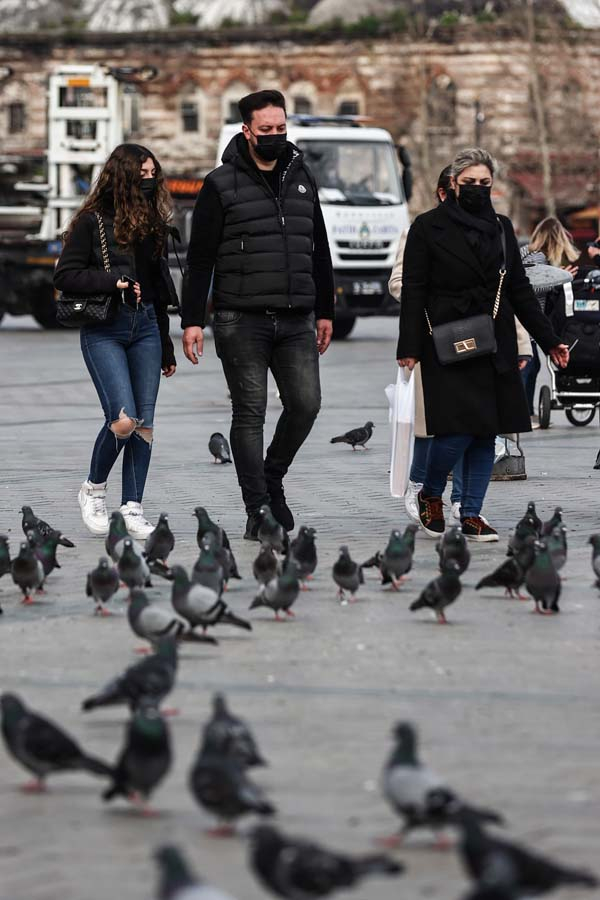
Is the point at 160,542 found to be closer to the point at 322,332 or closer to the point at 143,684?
the point at 322,332

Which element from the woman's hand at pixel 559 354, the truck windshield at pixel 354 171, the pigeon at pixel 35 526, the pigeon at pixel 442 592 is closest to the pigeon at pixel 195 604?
the pigeon at pixel 442 592

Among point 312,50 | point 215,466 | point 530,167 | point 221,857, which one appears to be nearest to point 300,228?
point 215,466

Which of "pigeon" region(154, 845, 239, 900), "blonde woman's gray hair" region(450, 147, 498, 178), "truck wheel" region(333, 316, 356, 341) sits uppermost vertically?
"blonde woman's gray hair" region(450, 147, 498, 178)

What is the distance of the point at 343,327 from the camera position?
101ft

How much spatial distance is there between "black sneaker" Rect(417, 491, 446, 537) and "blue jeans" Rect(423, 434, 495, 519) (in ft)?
0.51

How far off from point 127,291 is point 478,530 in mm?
2069

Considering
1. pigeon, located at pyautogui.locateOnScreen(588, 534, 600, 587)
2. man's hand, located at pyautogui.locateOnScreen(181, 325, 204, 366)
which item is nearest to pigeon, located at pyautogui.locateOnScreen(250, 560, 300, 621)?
pigeon, located at pyautogui.locateOnScreen(588, 534, 600, 587)

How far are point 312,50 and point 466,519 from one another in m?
61.0

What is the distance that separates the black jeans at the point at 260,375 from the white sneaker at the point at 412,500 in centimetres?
90

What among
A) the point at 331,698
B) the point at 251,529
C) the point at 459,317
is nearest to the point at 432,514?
the point at 251,529

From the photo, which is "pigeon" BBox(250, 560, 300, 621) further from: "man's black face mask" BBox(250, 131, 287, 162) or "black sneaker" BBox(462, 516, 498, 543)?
"man's black face mask" BBox(250, 131, 287, 162)

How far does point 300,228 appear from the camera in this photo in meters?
9.75

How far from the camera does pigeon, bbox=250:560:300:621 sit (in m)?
7.78

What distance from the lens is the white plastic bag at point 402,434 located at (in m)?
10.9
